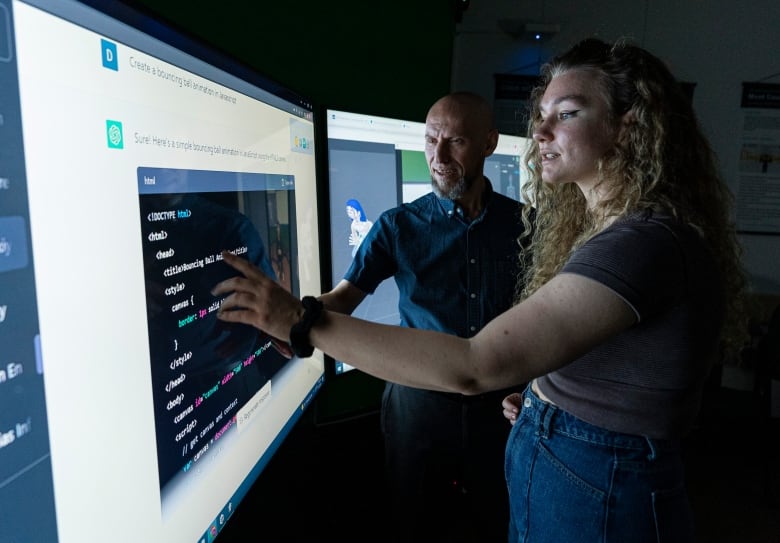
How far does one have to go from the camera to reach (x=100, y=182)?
22.5 inches

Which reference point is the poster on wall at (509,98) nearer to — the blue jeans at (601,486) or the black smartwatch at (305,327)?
the blue jeans at (601,486)

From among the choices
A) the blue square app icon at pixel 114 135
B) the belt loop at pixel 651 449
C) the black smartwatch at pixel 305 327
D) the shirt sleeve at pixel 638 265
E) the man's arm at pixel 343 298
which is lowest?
the belt loop at pixel 651 449

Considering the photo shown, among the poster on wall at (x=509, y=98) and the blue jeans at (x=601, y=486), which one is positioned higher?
the poster on wall at (x=509, y=98)

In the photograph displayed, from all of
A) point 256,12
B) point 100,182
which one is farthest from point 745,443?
point 100,182

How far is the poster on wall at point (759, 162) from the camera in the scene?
151 inches

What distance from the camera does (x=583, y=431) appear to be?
1068 millimetres

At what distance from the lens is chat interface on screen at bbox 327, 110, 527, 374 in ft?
5.74

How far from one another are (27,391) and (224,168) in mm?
494

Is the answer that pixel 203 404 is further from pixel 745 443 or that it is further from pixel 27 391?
pixel 745 443

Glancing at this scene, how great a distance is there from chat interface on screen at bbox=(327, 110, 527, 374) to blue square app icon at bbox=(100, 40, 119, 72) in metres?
1.08

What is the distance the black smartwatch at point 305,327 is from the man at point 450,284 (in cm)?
87

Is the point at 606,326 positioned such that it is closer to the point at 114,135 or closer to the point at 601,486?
the point at 601,486

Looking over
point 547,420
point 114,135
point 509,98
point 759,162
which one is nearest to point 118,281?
point 114,135

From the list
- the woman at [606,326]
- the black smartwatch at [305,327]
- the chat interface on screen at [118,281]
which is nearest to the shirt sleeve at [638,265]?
the woman at [606,326]
